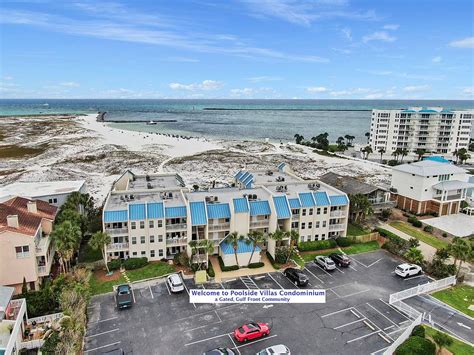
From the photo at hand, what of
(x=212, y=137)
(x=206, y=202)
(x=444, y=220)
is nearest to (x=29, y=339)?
(x=206, y=202)

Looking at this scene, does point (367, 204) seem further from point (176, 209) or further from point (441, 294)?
point (176, 209)

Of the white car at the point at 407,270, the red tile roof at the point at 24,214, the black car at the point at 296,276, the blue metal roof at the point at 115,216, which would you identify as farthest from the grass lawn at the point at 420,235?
the red tile roof at the point at 24,214

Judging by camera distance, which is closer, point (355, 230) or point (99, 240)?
point (99, 240)

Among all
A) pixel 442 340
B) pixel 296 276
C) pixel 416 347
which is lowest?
pixel 296 276

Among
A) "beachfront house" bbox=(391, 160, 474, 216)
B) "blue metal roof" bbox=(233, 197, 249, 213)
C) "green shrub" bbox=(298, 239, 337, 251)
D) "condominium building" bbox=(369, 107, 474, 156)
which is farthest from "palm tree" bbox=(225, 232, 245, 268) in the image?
"condominium building" bbox=(369, 107, 474, 156)

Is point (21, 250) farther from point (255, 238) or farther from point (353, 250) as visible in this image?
point (353, 250)

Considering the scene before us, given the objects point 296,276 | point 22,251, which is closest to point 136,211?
point 22,251
